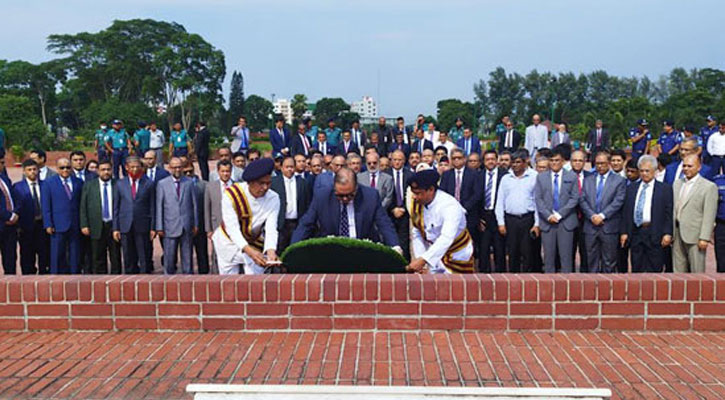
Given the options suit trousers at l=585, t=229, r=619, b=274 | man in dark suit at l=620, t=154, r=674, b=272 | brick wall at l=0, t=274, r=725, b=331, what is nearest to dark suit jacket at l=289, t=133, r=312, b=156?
suit trousers at l=585, t=229, r=619, b=274

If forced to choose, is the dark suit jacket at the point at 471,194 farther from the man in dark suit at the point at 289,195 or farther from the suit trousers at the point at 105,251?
the suit trousers at the point at 105,251

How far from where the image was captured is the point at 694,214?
22.0ft

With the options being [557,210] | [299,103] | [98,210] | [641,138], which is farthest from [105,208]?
[299,103]

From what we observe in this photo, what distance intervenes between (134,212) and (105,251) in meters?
0.80

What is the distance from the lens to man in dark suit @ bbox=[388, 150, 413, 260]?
340 inches

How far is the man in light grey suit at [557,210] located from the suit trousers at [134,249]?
16.9 feet

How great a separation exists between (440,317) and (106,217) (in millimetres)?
5471

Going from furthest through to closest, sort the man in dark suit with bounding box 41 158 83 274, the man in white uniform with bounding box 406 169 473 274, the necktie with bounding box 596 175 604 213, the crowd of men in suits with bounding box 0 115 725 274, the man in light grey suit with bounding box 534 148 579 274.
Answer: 1. the man in dark suit with bounding box 41 158 83 274
2. the man in light grey suit with bounding box 534 148 579 274
3. the necktie with bounding box 596 175 604 213
4. the crowd of men in suits with bounding box 0 115 725 274
5. the man in white uniform with bounding box 406 169 473 274

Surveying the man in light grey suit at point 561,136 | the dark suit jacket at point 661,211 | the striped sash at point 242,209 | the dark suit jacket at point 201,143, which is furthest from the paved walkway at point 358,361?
the dark suit jacket at point 201,143

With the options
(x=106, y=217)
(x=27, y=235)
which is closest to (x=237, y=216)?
(x=106, y=217)

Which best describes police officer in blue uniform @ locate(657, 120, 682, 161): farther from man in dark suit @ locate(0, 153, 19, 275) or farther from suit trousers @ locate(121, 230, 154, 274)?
man in dark suit @ locate(0, 153, 19, 275)

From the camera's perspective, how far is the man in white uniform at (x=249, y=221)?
5465 millimetres

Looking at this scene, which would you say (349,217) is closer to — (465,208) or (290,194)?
(290,194)

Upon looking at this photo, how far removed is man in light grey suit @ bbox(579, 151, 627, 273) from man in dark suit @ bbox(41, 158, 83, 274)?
21.4 ft
